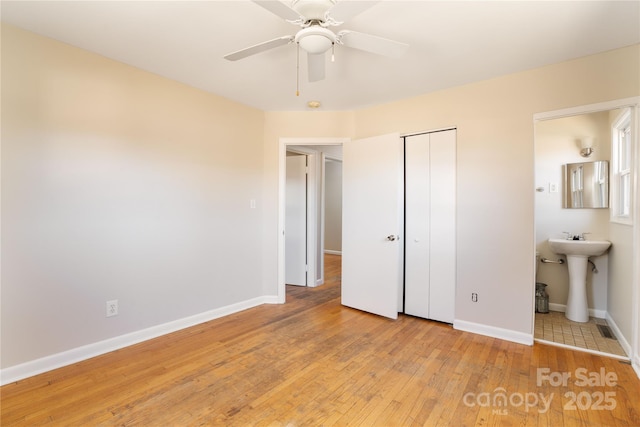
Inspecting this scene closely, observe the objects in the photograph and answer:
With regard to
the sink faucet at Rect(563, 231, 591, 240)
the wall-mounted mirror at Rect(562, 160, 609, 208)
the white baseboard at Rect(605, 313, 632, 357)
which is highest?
the wall-mounted mirror at Rect(562, 160, 609, 208)

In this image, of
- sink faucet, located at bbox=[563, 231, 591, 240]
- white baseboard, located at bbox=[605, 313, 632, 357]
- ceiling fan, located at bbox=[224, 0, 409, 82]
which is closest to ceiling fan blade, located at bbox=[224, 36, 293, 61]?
ceiling fan, located at bbox=[224, 0, 409, 82]

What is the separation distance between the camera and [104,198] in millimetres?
2482

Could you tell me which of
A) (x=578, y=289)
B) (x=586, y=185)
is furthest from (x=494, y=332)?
(x=586, y=185)

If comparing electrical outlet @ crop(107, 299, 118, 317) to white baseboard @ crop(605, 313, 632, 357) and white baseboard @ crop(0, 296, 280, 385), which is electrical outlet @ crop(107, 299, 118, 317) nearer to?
white baseboard @ crop(0, 296, 280, 385)

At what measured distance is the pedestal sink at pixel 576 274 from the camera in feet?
9.99

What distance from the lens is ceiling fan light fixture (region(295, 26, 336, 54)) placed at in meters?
1.61

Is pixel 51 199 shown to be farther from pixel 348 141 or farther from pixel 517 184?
pixel 517 184

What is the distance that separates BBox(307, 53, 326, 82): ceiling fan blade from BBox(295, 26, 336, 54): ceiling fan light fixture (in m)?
0.16

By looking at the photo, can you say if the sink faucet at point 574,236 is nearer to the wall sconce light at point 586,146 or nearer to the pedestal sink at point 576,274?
the pedestal sink at point 576,274

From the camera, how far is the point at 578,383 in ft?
6.81

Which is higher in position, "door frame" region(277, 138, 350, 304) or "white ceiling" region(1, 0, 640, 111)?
"white ceiling" region(1, 0, 640, 111)

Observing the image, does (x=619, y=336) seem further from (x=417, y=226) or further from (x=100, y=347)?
(x=100, y=347)

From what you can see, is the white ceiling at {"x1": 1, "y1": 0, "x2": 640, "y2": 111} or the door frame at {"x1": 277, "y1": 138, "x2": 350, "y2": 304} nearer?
the white ceiling at {"x1": 1, "y1": 0, "x2": 640, "y2": 111}

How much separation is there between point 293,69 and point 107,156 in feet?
5.64
